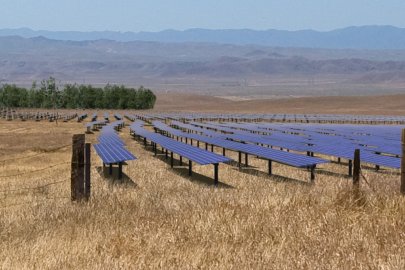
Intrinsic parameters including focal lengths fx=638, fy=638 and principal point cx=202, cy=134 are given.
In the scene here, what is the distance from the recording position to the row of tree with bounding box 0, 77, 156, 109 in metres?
106

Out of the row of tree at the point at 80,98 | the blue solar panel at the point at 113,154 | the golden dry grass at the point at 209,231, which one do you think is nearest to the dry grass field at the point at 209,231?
the golden dry grass at the point at 209,231

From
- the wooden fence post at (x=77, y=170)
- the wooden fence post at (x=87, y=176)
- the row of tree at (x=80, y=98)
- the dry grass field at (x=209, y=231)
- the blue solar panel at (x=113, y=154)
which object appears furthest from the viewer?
the row of tree at (x=80, y=98)

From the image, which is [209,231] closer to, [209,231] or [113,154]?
[209,231]

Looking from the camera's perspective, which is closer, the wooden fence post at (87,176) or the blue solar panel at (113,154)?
the wooden fence post at (87,176)

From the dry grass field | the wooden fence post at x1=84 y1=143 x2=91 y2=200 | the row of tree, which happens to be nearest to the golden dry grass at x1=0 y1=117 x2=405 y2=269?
the dry grass field

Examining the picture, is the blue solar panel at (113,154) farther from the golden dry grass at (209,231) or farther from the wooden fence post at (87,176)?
the wooden fence post at (87,176)

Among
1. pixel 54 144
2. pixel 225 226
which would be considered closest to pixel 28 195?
pixel 225 226

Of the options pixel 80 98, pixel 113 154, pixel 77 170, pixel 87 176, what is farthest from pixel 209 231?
pixel 80 98

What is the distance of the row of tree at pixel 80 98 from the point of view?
10550 cm

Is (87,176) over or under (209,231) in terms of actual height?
over

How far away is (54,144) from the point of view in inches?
1281

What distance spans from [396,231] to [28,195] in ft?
26.9

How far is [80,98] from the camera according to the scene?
356ft

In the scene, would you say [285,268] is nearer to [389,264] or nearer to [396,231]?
[389,264]
